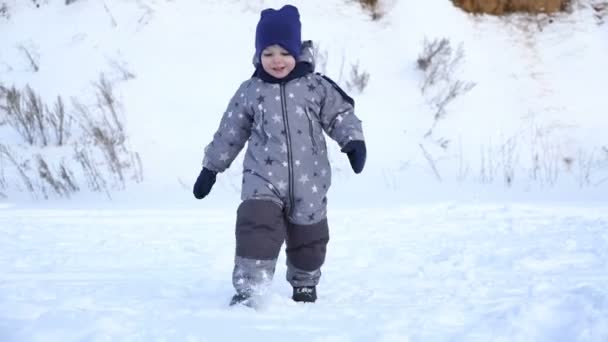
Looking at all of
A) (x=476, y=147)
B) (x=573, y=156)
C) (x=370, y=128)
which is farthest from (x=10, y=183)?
(x=573, y=156)

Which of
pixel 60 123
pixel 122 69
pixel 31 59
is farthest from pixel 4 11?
pixel 60 123

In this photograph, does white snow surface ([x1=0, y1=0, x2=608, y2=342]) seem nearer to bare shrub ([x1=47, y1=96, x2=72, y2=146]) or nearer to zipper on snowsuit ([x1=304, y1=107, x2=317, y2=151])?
bare shrub ([x1=47, y1=96, x2=72, y2=146])

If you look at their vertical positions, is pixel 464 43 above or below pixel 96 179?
above

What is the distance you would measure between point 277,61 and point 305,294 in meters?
0.97

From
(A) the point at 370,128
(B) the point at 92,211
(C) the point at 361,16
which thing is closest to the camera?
(B) the point at 92,211

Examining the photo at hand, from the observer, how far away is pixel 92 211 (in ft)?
18.4

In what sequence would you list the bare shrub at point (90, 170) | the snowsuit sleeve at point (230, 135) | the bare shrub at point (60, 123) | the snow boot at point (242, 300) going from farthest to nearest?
1. the bare shrub at point (60, 123)
2. the bare shrub at point (90, 170)
3. the snowsuit sleeve at point (230, 135)
4. the snow boot at point (242, 300)

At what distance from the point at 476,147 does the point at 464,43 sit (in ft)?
7.75

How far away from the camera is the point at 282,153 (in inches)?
112

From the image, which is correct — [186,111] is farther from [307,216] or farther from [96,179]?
[307,216]

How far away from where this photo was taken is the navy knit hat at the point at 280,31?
2.87 metres

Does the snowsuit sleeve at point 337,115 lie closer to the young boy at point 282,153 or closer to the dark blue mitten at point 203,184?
the young boy at point 282,153

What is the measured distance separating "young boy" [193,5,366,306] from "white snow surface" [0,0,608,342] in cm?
18

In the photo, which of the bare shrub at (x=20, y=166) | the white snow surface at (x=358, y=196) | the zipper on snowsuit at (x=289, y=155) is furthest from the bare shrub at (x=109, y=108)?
the zipper on snowsuit at (x=289, y=155)
